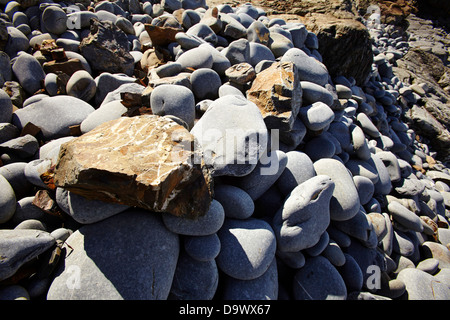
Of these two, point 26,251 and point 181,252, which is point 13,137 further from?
point 181,252

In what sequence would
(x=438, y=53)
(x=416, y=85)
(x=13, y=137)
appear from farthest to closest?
(x=438, y=53), (x=416, y=85), (x=13, y=137)

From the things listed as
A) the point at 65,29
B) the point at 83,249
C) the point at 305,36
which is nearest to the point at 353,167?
the point at 305,36

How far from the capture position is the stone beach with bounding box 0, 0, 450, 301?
4.54ft

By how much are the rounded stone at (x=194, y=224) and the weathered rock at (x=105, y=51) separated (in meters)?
2.53

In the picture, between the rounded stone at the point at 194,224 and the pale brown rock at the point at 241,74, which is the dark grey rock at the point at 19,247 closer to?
the rounded stone at the point at 194,224

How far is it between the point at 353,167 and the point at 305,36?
8.22 feet

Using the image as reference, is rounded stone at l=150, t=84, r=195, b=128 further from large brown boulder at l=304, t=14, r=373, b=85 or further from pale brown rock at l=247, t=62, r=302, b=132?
large brown boulder at l=304, t=14, r=373, b=85

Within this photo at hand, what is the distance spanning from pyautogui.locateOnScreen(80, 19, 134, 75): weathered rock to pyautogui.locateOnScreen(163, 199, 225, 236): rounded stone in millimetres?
2526

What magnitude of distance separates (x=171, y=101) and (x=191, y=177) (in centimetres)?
101

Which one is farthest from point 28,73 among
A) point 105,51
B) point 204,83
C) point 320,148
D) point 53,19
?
point 320,148

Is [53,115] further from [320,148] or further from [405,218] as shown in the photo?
[405,218]

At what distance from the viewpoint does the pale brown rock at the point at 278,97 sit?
2.35 m

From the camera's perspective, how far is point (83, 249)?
1.43 meters

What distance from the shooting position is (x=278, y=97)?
238 centimetres
